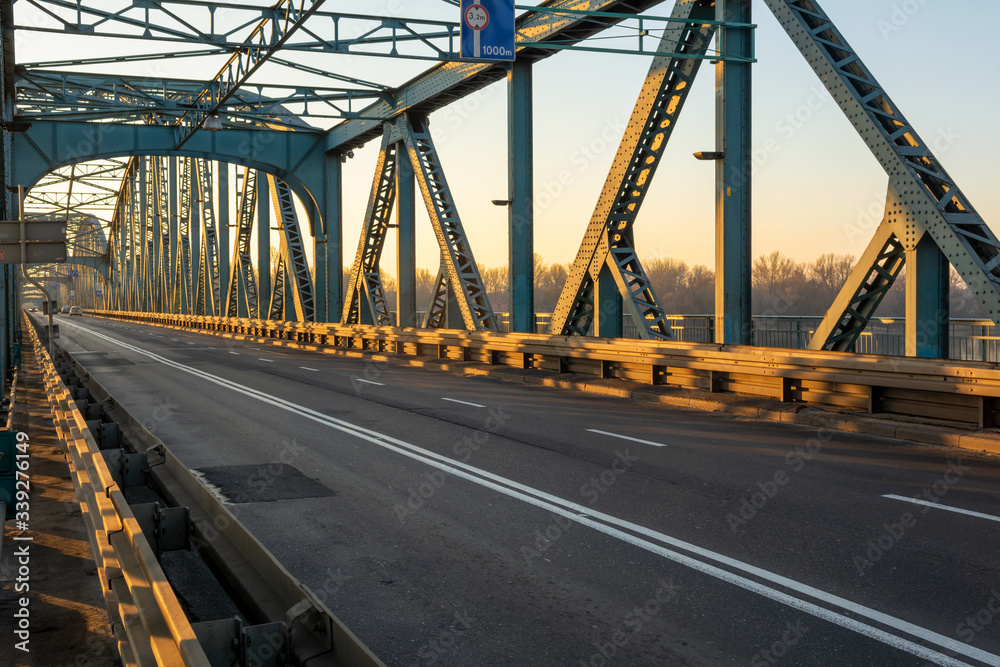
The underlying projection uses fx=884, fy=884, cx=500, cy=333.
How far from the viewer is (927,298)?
11562 mm

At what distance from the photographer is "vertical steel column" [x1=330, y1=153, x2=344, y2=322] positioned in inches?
1390

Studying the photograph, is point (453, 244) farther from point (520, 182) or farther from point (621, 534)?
point (621, 534)

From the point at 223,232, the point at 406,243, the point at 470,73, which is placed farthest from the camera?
the point at 223,232

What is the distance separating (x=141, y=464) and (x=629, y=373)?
11.0 metres

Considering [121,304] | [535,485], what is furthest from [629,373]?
[121,304]

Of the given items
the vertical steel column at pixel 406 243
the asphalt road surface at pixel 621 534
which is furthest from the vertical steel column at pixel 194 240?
the asphalt road surface at pixel 621 534

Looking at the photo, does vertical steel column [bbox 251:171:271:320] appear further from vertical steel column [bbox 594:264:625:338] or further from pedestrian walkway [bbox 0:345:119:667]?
pedestrian walkway [bbox 0:345:119:667]

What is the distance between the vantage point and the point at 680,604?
4.85 meters

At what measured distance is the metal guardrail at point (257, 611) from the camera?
3.09 m

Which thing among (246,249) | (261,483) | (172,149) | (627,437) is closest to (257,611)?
(261,483)

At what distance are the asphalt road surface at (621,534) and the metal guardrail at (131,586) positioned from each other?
118cm

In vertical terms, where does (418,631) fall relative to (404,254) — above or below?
below

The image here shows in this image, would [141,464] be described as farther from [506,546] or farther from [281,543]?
[506,546]

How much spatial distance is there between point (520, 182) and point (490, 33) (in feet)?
19.6
